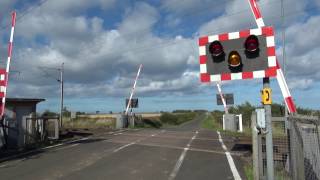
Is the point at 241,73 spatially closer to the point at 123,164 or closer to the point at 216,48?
the point at 216,48

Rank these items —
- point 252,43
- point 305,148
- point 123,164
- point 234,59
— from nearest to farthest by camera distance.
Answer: point 252,43 < point 234,59 < point 305,148 < point 123,164

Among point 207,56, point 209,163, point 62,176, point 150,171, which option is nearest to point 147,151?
point 209,163

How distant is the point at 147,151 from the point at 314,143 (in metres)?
9.76

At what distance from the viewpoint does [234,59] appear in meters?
8.29

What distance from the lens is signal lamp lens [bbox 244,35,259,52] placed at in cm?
811

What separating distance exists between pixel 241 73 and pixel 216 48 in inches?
28.2

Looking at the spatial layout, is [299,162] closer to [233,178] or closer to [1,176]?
[233,178]

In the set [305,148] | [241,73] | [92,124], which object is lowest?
[92,124]

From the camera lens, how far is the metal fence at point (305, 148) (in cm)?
762

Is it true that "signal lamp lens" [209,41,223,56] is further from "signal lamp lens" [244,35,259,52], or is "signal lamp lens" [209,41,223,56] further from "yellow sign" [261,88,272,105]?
"yellow sign" [261,88,272,105]

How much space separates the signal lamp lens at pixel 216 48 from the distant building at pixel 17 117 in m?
12.4

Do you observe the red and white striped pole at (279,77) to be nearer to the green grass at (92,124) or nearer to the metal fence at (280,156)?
the metal fence at (280,156)

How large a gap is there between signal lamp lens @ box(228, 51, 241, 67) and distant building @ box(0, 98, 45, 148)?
501 inches

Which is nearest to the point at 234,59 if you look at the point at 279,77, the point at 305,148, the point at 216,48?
the point at 216,48
